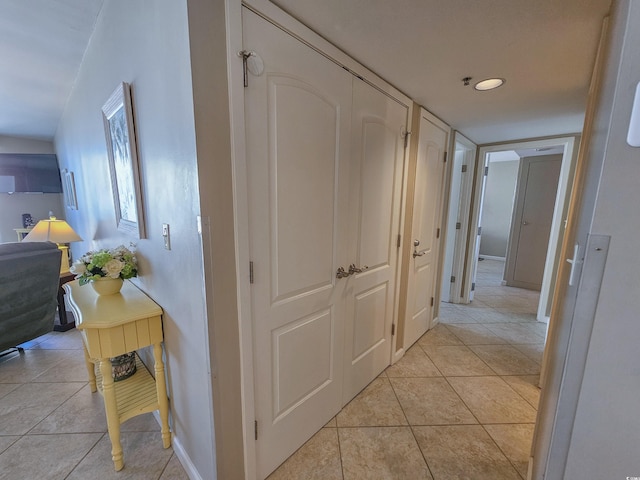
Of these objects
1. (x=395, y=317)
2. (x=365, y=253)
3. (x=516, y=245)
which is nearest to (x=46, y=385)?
(x=365, y=253)

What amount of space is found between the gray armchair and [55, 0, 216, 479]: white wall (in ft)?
3.52

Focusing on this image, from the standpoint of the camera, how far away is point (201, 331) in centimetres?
101

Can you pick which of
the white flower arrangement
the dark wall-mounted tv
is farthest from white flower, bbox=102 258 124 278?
the dark wall-mounted tv

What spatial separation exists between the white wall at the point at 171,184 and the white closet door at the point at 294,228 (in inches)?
8.6

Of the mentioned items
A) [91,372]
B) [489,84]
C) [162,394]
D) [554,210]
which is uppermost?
[489,84]

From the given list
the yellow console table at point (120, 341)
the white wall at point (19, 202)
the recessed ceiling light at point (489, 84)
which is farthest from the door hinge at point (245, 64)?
the white wall at point (19, 202)

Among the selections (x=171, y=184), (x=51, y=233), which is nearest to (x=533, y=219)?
(x=171, y=184)

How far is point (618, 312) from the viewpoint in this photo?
643 mm

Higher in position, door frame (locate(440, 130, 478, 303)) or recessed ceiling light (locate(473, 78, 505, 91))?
recessed ceiling light (locate(473, 78, 505, 91))

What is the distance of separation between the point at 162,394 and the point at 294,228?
118 centimetres

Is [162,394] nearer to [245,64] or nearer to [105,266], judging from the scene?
[105,266]

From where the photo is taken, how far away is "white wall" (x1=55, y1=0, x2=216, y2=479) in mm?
925

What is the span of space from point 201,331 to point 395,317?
5.25 feet

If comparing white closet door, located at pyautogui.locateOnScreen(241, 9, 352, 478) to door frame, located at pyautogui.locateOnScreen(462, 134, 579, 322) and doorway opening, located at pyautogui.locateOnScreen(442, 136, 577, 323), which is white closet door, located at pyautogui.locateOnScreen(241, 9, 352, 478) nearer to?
doorway opening, located at pyautogui.locateOnScreen(442, 136, 577, 323)
